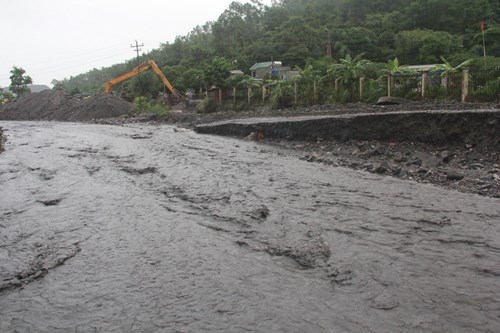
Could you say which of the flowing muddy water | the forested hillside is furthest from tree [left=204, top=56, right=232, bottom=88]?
the flowing muddy water

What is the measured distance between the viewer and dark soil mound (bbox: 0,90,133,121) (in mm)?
34188

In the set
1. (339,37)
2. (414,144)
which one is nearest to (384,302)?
(414,144)

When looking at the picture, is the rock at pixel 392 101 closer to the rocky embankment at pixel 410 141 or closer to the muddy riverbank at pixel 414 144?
the rocky embankment at pixel 410 141

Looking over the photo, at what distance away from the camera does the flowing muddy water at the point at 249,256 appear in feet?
11.4

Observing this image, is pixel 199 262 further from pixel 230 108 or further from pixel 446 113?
pixel 230 108

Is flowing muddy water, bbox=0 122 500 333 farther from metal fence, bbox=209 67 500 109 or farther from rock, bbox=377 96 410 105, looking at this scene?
metal fence, bbox=209 67 500 109

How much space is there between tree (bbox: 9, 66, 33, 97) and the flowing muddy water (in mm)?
53794

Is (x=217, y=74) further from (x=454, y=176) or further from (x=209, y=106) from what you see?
(x=454, y=176)

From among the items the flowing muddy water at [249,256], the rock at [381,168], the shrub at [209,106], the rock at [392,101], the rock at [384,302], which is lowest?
the rock at [384,302]

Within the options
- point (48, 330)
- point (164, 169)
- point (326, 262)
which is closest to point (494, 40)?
point (164, 169)

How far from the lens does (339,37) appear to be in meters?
55.1

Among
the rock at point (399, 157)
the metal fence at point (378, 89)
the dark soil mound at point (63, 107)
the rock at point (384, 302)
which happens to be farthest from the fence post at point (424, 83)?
the dark soil mound at point (63, 107)

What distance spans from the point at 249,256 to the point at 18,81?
60467mm

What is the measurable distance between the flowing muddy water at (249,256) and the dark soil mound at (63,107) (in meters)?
27.2
